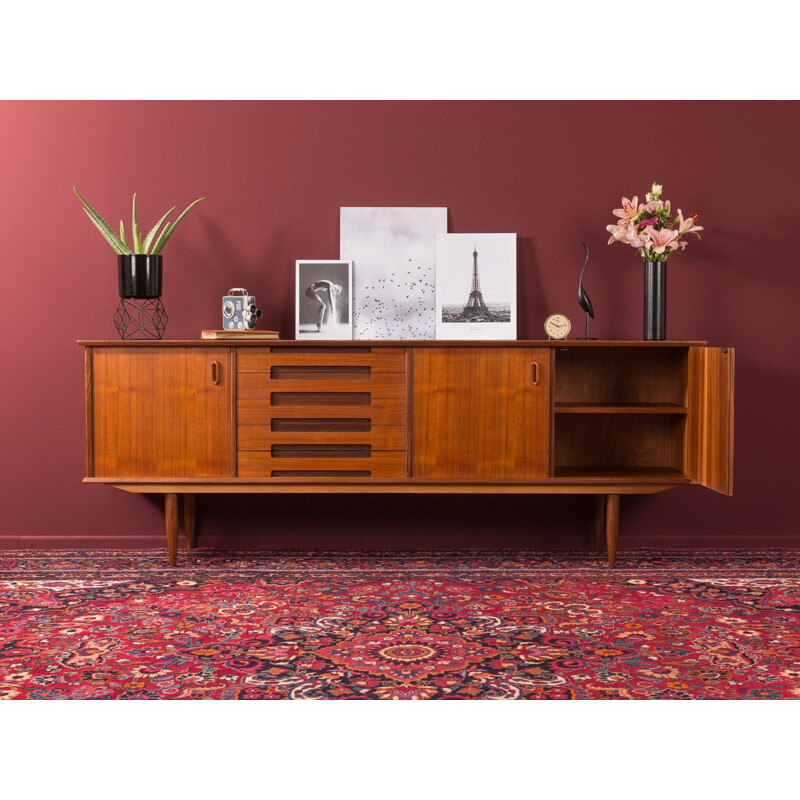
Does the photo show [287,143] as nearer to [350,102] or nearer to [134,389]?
[350,102]

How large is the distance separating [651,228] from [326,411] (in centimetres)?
148

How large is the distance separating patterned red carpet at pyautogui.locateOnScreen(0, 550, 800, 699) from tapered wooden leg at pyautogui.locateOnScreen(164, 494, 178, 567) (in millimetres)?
84

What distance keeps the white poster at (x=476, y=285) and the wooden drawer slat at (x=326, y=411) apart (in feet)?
1.57

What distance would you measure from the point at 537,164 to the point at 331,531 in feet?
5.95

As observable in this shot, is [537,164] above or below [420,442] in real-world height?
above

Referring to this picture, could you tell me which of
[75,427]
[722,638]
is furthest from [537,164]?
[75,427]

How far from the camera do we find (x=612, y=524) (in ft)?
10.8

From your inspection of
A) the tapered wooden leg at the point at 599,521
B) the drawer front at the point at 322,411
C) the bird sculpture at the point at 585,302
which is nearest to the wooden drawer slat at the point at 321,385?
the drawer front at the point at 322,411

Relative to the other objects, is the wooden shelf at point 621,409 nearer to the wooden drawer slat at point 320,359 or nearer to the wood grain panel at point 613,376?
the wood grain panel at point 613,376

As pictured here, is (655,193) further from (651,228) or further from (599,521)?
(599,521)

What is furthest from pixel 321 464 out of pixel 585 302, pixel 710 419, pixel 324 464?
pixel 710 419

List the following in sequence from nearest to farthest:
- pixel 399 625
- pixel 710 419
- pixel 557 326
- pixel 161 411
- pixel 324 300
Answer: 1. pixel 399 625
2. pixel 710 419
3. pixel 161 411
4. pixel 557 326
5. pixel 324 300

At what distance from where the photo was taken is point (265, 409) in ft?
10.5

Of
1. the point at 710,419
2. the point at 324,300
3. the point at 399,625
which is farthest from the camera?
the point at 324,300
